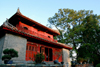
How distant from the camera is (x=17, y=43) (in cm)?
839

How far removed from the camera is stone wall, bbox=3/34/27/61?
7.79 m

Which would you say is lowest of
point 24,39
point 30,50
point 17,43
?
point 30,50

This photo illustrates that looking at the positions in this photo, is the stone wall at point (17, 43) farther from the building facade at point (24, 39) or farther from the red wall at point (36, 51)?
the red wall at point (36, 51)

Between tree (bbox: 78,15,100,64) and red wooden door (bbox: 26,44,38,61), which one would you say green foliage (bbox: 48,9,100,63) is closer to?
tree (bbox: 78,15,100,64)

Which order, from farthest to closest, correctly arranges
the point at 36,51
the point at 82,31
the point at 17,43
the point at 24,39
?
1. the point at 82,31
2. the point at 36,51
3. the point at 24,39
4. the point at 17,43

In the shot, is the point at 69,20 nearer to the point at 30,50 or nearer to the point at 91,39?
the point at 91,39

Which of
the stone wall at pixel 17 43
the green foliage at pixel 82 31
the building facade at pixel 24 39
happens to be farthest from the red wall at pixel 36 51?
the green foliage at pixel 82 31

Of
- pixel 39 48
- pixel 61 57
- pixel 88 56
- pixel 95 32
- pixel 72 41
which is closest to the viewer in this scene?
pixel 39 48

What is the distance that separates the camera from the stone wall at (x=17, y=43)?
7.79 m

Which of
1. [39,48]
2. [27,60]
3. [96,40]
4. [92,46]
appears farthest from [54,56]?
[96,40]

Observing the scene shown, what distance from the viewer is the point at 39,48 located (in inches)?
426

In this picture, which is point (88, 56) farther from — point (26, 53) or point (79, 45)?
point (26, 53)

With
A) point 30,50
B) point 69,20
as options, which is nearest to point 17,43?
point 30,50

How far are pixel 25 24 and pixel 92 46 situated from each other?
15.3m
